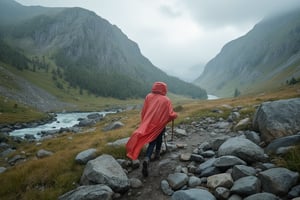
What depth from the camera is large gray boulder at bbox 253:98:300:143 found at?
8656mm

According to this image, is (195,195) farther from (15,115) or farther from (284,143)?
(15,115)

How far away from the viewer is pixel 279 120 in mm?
8977

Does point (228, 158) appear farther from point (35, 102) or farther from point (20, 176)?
point (35, 102)

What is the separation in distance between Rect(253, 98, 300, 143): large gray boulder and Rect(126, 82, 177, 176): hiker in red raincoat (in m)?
3.78

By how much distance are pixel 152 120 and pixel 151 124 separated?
159 mm

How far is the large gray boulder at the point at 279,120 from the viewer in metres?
8.66

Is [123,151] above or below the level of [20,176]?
above

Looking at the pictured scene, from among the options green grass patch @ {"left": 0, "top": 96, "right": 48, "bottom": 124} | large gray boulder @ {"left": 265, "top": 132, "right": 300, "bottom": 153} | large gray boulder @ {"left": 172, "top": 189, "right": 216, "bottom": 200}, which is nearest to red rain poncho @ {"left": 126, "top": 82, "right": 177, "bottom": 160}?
large gray boulder @ {"left": 172, "top": 189, "right": 216, "bottom": 200}

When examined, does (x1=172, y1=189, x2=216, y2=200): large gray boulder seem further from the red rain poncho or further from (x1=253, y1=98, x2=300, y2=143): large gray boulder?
(x1=253, y1=98, x2=300, y2=143): large gray boulder

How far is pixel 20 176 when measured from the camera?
9984 millimetres

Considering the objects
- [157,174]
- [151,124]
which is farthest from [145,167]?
[151,124]

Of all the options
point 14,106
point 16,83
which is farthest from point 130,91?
point 14,106

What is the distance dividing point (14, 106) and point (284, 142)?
86.7 m

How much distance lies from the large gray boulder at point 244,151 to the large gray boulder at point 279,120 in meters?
1.36
